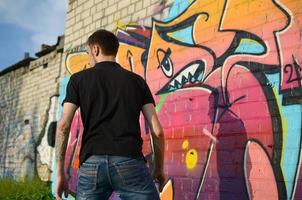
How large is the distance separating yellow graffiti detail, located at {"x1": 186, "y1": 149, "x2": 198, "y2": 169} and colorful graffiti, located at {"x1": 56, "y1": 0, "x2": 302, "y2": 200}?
10mm

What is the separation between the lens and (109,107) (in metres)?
3.03

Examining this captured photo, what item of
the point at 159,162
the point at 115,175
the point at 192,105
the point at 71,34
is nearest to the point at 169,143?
the point at 192,105

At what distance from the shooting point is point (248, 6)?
4.54 m

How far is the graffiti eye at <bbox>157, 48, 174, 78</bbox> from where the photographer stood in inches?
213

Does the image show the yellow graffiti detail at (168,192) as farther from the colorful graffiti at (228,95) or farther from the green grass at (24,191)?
the green grass at (24,191)

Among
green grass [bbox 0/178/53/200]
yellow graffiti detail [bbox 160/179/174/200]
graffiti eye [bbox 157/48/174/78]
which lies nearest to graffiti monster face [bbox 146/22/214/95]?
graffiti eye [bbox 157/48/174/78]

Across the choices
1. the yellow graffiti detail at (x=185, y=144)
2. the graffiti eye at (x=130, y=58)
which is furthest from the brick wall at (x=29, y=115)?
the yellow graffiti detail at (x=185, y=144)

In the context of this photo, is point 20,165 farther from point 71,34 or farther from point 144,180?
point 144,180

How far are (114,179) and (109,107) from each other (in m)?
0.46

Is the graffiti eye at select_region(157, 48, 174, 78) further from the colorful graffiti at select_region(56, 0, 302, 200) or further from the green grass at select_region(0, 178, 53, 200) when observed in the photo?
the green grass at select_region(0, 178, 53, 200)

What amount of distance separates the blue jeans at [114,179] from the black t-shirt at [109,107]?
0.17ft

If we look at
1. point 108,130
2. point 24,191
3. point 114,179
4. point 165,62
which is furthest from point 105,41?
point 24,191

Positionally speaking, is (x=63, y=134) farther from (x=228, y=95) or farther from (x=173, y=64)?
(x=173, y=64)

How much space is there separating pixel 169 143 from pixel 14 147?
784 cm
